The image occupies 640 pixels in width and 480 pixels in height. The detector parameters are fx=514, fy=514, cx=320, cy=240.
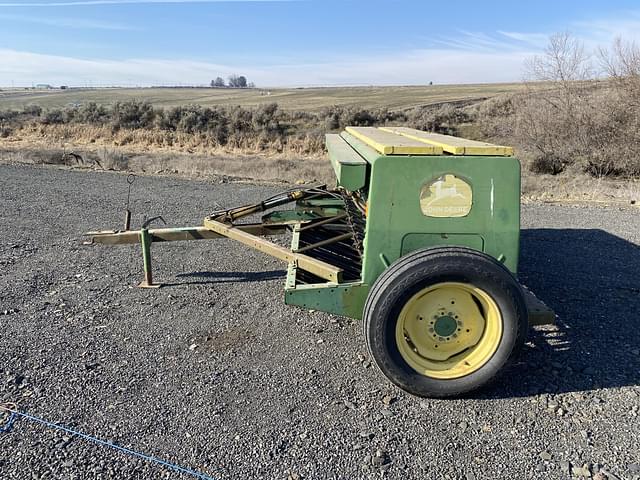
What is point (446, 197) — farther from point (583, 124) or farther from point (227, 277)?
point (583, 124)

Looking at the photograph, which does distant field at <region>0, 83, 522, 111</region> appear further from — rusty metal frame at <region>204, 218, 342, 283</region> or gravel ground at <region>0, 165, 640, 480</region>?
rusty metal frame at <region>204, 218, 342, 283</region>

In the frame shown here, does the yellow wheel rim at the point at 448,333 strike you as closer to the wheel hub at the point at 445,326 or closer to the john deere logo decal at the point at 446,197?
the wheel hub at the point at 445,326

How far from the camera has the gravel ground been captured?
2.72 m

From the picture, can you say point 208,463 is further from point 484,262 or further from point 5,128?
point 5,128

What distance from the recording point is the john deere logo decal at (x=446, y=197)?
3.28 metres

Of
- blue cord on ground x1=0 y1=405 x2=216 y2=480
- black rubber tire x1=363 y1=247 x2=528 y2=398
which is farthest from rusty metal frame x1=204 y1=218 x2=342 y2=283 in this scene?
blue cord on ground x1=0 y1=405 x2=216 y2=480

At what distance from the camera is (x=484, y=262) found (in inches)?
120

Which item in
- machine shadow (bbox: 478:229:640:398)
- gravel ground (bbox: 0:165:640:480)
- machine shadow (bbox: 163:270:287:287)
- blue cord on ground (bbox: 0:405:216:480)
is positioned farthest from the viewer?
machine shadow (bbox: 163:270:287:287)

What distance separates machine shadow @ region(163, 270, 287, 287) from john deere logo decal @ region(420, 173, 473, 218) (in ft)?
8.16

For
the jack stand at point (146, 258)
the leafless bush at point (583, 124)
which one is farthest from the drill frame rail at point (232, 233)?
the leafless bush at point (583, 124)

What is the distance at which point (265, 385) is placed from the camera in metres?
3.42

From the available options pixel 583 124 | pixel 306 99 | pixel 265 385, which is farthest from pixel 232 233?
pixel 306 99

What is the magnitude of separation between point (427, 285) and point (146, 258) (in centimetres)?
296

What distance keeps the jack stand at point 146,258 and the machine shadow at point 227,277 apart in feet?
0.63
